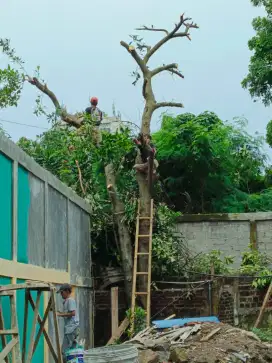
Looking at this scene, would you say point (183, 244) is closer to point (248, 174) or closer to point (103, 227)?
point (103, 227)

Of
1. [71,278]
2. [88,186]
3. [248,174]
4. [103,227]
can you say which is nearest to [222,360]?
[71,278]

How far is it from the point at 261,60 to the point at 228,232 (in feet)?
22.6

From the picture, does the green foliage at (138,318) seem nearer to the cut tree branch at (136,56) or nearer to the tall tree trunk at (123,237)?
the tall tree trunk at (123,237)

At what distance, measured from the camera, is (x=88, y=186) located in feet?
52.7

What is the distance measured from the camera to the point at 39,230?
9688 millimetres

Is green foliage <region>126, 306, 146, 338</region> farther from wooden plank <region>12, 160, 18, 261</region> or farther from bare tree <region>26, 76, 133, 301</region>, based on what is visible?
wooden plank <region>12, 160, 18, 261</region>

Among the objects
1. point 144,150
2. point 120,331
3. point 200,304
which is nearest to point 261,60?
point 144,150

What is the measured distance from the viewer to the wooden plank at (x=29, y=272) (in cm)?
769

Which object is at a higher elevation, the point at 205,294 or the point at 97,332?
the point at 205,294

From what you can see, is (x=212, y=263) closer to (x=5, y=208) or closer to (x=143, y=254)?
(x=143, y=254)

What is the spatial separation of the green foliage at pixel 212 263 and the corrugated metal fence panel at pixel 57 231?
15.3ft

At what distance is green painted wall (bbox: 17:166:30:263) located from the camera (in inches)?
337

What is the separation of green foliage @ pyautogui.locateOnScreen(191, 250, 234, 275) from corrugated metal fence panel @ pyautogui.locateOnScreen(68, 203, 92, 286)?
2.85 meters

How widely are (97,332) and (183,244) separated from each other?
3.31 meters
